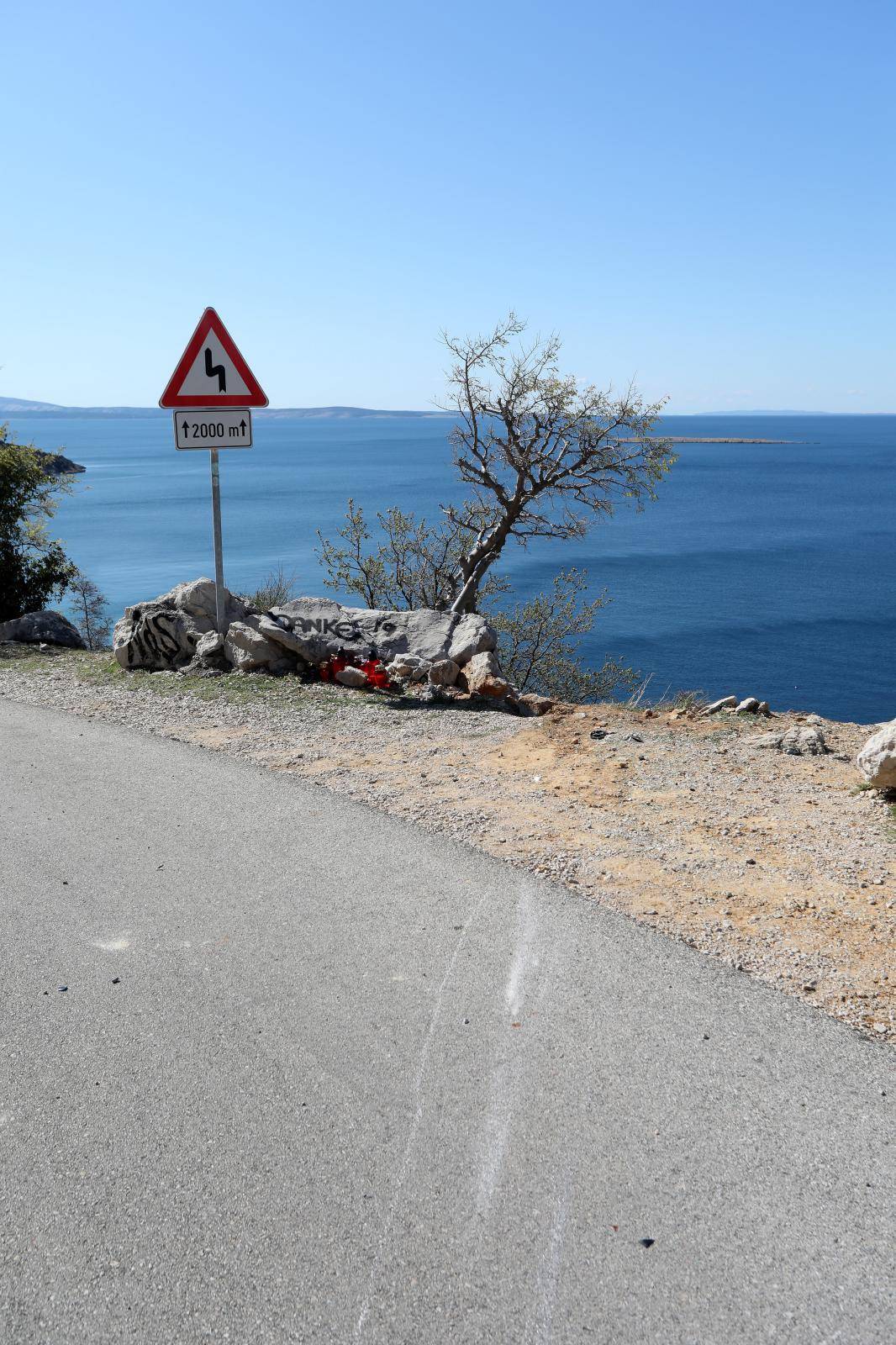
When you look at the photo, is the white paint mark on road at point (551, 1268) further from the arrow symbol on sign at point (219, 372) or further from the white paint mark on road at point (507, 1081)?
the arrow symbol on sign at point (219, 372)

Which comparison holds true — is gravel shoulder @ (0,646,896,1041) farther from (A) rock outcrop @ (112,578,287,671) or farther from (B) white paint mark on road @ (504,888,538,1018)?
(A) rock outcrop @ (112,578,287,671)

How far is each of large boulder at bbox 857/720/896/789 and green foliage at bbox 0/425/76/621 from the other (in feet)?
37.3

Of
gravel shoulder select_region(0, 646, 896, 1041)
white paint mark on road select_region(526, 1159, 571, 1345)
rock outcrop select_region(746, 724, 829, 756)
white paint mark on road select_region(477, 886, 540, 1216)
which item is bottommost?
white paint mark on road select_region(526, 1159, 571, 1345)

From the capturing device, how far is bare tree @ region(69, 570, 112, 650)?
834 inches

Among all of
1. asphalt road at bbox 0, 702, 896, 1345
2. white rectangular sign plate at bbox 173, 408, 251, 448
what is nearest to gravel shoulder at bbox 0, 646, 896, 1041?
asphalt road at bbox 0, 702, 896, 1345

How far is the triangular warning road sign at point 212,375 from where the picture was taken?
27.3 feet

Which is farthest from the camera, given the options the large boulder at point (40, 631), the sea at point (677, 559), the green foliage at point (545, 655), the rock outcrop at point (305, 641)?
the sea at point (677, 559)

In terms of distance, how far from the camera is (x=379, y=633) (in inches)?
377

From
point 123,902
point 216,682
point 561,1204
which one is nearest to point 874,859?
point 561,1204

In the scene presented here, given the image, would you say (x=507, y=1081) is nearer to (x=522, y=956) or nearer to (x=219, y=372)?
(x=522, y=956)

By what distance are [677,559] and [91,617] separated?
4112 cm

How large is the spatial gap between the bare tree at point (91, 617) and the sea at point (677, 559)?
11.8ft

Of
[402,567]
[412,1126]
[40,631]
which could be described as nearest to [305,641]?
[40,631]

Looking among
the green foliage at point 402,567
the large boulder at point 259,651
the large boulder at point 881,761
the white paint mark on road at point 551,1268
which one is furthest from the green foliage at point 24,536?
the white paint mark on road at point 551,1268
